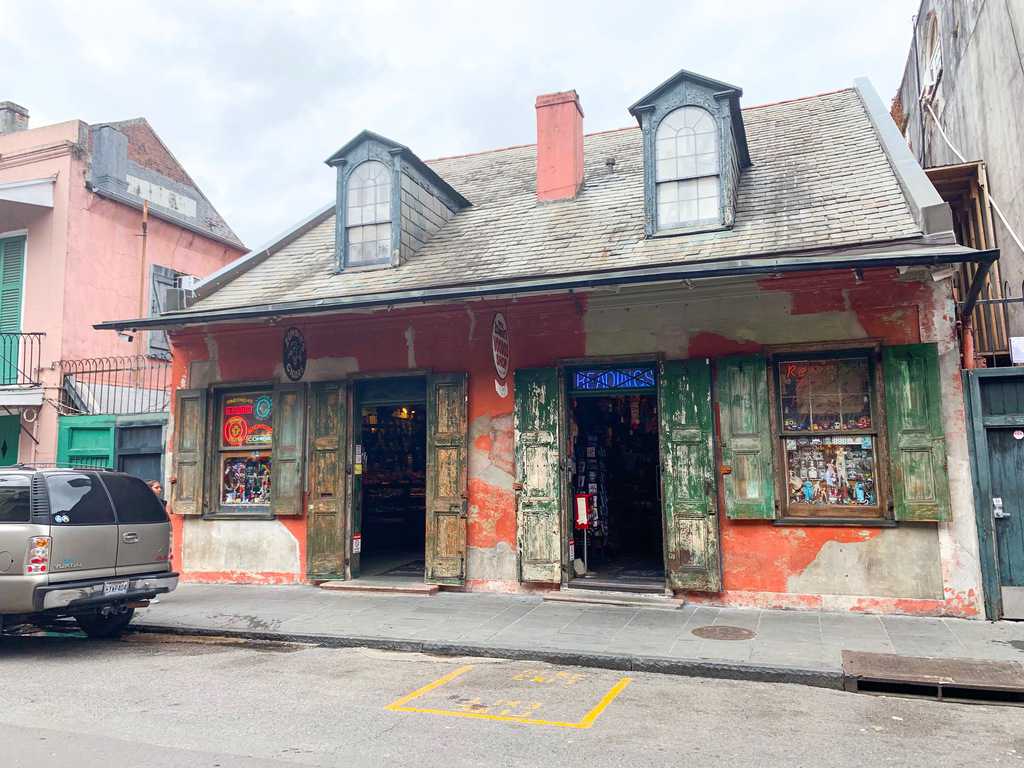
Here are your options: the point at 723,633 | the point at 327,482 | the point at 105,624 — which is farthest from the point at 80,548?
the point at 723,633

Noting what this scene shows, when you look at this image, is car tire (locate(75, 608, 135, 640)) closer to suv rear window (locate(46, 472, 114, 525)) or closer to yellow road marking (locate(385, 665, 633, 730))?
suv rear window (locate(46, 472, 114, 525))

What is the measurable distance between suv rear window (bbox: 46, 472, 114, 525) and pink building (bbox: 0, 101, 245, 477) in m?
4.58

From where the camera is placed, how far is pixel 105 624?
845 cm

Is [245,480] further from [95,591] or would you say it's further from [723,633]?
[723,633]

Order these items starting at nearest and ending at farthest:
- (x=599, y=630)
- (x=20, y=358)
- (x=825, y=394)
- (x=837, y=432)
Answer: (x=599, y=630) → (x=837, y=432) → (x=825, y=394) → (x=20, y=358)

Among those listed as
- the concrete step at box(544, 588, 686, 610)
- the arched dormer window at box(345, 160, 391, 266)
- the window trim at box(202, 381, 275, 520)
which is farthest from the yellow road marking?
the arched dormer window at box(345, 160, 391, 266)

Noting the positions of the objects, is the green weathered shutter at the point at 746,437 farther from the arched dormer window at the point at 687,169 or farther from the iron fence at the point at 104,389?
the iron fence at the point at 104,389

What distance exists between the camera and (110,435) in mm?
12664

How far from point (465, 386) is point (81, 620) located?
541 centimetres

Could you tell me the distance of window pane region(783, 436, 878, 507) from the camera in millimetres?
8516

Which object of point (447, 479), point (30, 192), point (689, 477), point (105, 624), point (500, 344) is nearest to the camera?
point (105, 624)

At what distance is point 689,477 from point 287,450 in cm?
592

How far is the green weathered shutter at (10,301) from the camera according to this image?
560 inches

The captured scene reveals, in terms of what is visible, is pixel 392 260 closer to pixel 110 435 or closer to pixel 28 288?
pixel 110 435
